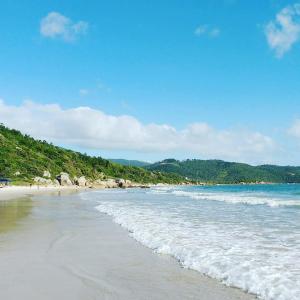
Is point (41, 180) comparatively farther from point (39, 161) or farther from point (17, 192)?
point (17, 192)

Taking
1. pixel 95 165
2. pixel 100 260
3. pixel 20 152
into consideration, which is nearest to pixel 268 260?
pixel 100 260

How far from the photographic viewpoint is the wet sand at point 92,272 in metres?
8.11

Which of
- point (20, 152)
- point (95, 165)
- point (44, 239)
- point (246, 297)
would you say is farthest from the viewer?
point (95, 165)

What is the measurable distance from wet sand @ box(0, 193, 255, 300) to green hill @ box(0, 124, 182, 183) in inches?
3520

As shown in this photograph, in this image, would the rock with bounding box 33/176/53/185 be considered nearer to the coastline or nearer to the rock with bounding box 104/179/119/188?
the coastline

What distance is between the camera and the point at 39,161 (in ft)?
416

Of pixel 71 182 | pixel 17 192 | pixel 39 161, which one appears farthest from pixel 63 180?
pixel 17 192

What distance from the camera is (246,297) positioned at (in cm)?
805

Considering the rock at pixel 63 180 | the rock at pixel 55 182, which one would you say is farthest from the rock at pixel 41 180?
the rock at pixel 63 180

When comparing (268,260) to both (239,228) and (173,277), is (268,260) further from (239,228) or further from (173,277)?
(239,228)

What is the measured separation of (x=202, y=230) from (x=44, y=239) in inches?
281

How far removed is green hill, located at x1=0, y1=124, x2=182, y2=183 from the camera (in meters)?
108

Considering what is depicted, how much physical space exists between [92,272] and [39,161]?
399 ft

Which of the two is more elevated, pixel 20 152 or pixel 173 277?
pixel 20 152
